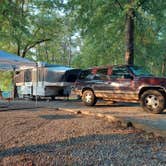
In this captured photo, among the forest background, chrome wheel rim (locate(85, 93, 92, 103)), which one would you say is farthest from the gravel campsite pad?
the forest background

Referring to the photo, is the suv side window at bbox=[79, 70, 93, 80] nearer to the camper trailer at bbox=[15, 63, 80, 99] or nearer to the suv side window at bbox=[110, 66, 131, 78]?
the suv side window at bbox=[110, 66, 131, 78]

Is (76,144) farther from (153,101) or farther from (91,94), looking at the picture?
(91,94)

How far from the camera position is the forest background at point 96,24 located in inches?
797

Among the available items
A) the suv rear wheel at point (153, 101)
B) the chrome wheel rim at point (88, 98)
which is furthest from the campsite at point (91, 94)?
the chrome wheel rim at point (88, 98)

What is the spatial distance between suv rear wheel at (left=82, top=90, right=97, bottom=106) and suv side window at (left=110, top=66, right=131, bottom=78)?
5.49ft

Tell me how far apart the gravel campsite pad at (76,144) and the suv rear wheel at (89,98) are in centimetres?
629

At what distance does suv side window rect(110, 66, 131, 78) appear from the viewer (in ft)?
48.0

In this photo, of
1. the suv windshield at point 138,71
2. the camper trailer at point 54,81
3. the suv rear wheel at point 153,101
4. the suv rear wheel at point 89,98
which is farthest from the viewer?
the camper trailer at point 54,81

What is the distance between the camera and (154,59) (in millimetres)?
31031

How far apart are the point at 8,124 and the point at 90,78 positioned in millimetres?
7403

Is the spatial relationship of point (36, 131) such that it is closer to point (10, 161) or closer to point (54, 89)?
point (10, 161)

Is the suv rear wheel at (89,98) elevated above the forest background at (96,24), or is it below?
below

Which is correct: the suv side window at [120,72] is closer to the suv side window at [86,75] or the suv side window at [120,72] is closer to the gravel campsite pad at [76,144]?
the suv side window at [86,75]

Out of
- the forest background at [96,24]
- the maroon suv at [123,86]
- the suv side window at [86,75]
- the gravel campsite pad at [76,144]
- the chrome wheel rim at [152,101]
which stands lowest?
the gravel campsite pad at [76,144]
